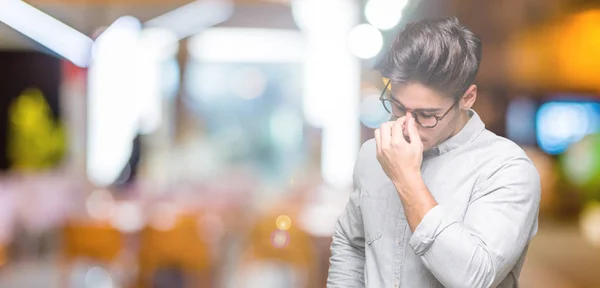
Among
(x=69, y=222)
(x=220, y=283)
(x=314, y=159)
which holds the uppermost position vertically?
(x=314, y=159)

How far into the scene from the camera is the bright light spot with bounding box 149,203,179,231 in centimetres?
575

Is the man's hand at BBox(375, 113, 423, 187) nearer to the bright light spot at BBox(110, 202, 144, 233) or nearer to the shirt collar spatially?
the shirt collar

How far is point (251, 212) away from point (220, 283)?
0.85 m

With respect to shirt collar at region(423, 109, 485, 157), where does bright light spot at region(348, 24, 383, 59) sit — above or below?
above

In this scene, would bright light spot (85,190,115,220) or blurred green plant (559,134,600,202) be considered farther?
blurred green plant (559,134,600,202)

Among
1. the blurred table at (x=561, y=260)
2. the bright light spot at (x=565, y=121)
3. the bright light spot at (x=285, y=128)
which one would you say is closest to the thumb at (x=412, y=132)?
the blurred table at (x=561, y=260)

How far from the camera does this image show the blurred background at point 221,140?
5.67 meters

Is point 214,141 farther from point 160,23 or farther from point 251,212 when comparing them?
point 251,212

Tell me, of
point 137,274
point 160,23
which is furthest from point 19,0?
point 160,23

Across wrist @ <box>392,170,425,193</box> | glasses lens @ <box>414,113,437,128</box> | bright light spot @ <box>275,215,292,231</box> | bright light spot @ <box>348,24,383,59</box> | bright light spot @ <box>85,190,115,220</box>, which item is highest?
bright light spot @ <box>348,24,383,59</box>

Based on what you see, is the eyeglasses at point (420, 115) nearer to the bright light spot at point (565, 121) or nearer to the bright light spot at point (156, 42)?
the bright light spot at point (156, 42)

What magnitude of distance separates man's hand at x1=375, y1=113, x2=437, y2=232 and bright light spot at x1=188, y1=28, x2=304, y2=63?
6670 millimetres

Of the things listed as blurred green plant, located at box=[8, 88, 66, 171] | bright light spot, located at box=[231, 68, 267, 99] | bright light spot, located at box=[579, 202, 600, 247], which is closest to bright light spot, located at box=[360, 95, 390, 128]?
bright light spot, located at box=[231, 68, 267, 99]

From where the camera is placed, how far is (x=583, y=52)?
922 centimetres
